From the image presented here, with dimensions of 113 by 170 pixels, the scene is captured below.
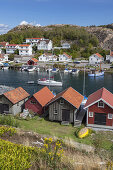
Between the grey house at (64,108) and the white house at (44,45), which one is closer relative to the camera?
the grey house at (64,108)

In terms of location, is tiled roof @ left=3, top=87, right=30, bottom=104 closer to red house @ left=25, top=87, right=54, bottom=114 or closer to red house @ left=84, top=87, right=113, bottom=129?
red house @ left=25, top=87, right=54, bottom=114

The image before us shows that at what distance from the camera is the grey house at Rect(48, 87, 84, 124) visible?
23219 mm

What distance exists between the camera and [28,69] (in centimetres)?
8075

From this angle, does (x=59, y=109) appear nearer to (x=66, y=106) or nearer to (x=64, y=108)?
(x=64, y=108)

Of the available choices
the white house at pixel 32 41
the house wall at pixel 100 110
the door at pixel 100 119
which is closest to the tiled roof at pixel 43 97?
the house wall at pixel 100 110

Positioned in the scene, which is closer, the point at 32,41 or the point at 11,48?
the point at 11,48

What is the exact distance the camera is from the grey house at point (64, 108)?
914 inches

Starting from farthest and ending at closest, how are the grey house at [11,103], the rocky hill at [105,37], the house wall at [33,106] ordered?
the rocky hill at [105,37] < the house wall at [33,106] < the grey house at [11,103]

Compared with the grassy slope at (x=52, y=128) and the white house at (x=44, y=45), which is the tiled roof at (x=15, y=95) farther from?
the white house at (x=44, y=45)

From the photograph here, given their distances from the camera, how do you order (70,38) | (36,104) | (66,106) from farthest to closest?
(70,38) → (36,104) → (66,106)

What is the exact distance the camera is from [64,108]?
23.5m

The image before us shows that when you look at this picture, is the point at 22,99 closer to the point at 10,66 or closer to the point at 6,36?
the point at 10,66

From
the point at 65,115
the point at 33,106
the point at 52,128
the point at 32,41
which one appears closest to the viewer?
the point at 52,128

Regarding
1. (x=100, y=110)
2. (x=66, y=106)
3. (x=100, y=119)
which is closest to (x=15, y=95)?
(x=66, y=106)
